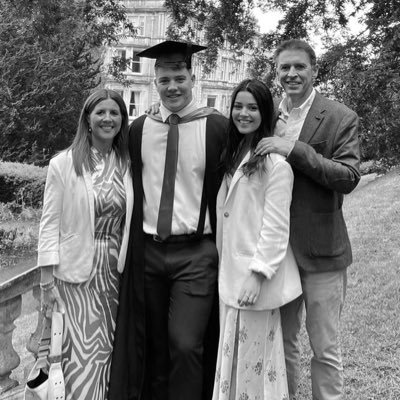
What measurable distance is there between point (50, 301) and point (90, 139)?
1046 millimetres

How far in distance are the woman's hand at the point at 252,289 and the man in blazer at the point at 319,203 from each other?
0.33m

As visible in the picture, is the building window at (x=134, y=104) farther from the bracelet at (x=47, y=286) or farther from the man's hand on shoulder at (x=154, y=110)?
the bracelet at (x=47, y=286)

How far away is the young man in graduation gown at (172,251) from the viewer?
3.26m

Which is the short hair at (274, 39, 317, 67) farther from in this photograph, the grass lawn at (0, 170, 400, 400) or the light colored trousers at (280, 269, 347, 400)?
the grass lawn at (0, 170, 400, 400)

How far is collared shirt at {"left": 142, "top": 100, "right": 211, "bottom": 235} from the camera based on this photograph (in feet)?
10.8

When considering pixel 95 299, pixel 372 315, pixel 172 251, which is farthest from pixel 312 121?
pixel 372 315

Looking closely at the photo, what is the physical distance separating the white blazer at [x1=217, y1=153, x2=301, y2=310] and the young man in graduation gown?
0.21 meters

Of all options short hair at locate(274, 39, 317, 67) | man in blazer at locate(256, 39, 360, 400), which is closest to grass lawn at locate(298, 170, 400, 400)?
man in blazer at locate(256, 39, 360, 400)

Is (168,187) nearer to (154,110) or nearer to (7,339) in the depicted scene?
(154,110)

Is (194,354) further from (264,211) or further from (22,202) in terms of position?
(22,202)

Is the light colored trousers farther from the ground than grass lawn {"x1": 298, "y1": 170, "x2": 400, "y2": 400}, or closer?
farther from the ground

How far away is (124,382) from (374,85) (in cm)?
376

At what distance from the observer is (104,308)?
3.39m

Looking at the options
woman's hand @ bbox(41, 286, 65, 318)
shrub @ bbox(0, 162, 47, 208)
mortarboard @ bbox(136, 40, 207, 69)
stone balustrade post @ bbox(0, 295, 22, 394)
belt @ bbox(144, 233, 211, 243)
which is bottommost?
shrub @ bbox(0, 162, 47, 208)
